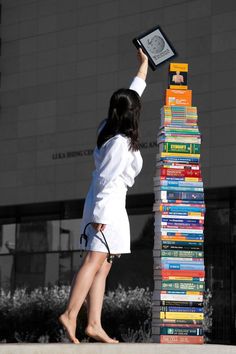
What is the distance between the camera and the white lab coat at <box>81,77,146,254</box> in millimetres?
6750

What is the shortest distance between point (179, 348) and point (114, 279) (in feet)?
61.5

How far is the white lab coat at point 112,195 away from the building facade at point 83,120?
1588 centimetres

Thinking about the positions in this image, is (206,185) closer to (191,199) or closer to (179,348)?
(191,199)

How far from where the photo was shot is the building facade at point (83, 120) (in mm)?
23094

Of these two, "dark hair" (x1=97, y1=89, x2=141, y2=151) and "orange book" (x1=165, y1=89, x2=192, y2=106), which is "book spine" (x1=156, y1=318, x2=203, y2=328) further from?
"dark hair" (x1=97, y1=89, x2=141, y2=151)

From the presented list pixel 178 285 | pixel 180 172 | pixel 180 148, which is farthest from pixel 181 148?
pixel 178 285

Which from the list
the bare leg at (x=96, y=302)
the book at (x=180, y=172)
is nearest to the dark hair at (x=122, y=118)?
the bare leg at (x=96, y=302)

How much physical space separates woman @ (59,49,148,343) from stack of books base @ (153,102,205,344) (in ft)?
11.3

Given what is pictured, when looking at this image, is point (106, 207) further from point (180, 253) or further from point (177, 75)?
point (177, 75)

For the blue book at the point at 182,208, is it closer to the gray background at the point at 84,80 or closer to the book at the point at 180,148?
the book at the point at 180,148

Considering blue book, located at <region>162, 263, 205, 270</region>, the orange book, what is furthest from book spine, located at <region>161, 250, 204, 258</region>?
the orange book

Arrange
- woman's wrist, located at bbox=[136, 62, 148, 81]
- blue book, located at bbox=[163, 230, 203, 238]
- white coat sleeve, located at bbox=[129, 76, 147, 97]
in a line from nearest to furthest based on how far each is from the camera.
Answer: white coat sleeve, located at bbox=[129, 76, 147, 97] < woman's wrist, located at bbox=[136, 62, 148, 81] < blue book, located at bbox=[163, 230, 203, 238]

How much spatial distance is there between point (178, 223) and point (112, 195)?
383 centimetres

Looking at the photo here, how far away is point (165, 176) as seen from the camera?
10.5 m
